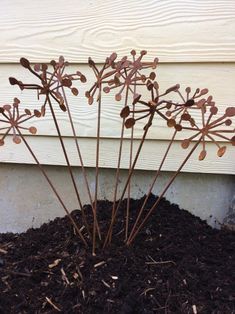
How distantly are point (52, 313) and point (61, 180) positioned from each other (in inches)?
A: 35.0

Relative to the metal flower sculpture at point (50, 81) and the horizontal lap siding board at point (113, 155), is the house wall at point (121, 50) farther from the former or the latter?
the metal flower sculpture at point (50, 81)

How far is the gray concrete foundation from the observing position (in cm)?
225

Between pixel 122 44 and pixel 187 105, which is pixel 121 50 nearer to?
pixel 122 44

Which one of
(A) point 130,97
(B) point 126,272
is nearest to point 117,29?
(A) point 130,97

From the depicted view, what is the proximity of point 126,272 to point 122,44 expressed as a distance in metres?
0.98

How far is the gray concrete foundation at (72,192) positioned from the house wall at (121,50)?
0.01 meters

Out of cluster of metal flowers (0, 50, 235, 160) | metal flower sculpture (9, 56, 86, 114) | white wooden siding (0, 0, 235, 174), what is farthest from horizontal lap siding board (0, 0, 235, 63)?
metal flower sculpture (9, 56, 86, 114)

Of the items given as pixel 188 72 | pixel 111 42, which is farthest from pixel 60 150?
pixel 188 72

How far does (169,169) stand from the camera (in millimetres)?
2211

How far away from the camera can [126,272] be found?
1712 millimetres

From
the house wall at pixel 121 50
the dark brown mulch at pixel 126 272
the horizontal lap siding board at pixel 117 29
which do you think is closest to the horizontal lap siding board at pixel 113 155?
the house wall at pixel 121 50

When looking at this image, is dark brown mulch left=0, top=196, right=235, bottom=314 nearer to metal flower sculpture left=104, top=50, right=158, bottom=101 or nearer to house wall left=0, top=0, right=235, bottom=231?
house wall left=0, top=0, right=235, bottom=231

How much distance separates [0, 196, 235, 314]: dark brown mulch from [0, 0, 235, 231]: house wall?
12.6 inches

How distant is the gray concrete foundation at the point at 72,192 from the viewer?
2.25 meters
